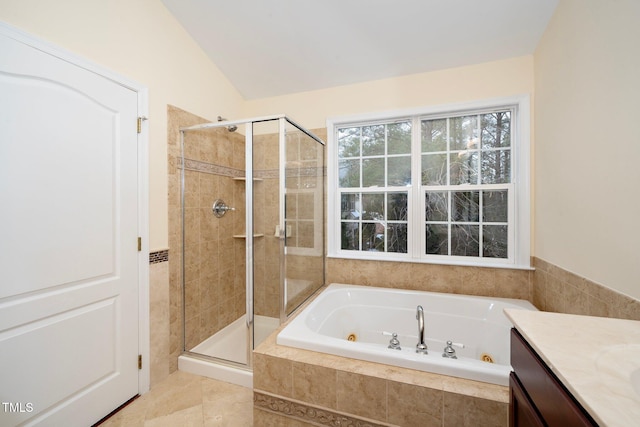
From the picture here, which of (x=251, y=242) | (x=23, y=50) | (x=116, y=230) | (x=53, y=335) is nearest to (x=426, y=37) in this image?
(x=251, y=242)

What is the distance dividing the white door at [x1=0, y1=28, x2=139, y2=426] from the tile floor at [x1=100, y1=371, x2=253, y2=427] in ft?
0.42

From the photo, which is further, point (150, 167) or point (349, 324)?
point (349, 324)

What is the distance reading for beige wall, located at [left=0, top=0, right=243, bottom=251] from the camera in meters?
1.34

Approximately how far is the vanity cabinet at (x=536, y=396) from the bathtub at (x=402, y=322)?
75cm

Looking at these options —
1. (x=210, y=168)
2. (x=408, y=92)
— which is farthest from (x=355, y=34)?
(x=210, y=168)

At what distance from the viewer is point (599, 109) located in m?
1.25

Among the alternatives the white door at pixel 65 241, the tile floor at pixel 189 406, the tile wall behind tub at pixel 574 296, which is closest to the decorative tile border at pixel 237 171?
the white door at pixel 65 241

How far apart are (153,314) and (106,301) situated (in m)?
0.35

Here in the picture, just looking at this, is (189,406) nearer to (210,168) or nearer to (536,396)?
(210,168)

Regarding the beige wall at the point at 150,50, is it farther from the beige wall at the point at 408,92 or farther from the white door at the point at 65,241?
the beige wall at the point at 408,92

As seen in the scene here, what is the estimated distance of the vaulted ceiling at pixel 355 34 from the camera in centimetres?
176

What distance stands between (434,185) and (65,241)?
8.45 feet

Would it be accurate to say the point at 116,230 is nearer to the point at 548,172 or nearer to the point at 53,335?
the point at 53,335

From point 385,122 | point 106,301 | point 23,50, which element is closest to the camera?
point 23,50
